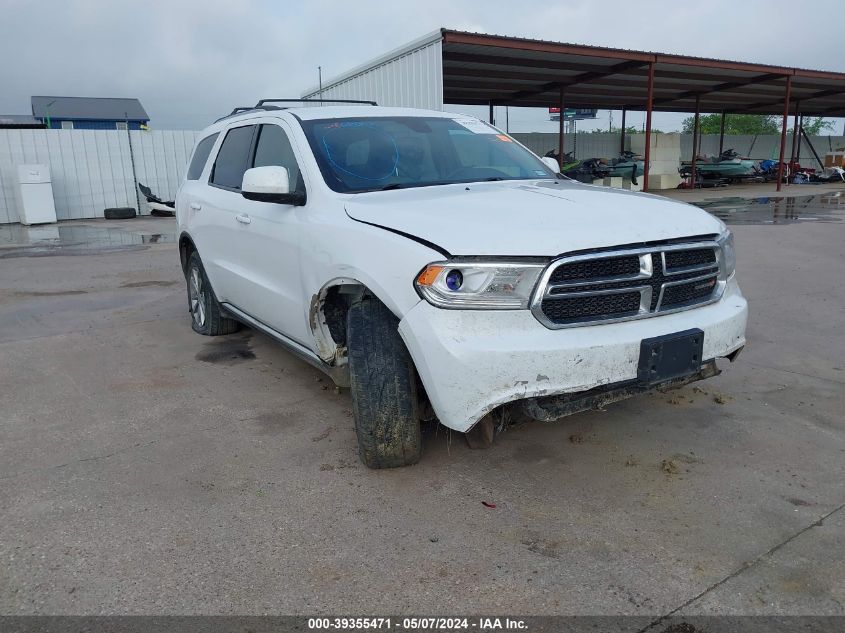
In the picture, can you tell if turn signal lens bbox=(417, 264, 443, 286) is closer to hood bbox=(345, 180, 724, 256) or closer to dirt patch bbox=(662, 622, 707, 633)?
hood bbox=(345, 180, 724, 256)

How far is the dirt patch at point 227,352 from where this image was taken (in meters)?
5.12

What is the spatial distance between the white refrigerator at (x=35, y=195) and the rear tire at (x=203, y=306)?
14.4 metres

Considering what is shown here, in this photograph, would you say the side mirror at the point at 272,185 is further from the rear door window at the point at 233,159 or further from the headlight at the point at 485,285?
the headlight at the point at 485,285

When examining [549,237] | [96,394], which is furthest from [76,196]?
[549,237]

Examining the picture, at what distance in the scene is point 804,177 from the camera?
109 feet

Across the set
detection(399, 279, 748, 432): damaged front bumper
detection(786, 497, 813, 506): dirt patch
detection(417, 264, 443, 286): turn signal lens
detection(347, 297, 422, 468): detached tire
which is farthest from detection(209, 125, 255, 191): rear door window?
detection(786, 497, 813, 506): dirt patch

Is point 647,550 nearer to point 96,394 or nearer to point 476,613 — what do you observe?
point 476,613

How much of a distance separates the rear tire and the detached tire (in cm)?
266

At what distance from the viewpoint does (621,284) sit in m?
2.91

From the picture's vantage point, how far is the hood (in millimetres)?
2760

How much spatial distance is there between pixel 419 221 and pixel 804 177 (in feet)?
118

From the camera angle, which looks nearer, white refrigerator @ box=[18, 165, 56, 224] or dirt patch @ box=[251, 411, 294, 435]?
dirt patch @ box=[251, 411, 294, 435]

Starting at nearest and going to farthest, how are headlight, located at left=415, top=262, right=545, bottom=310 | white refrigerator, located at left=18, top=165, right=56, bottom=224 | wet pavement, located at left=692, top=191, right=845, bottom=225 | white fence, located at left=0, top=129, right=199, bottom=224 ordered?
headlight, located at left=415, top=262, right=545, bottom=310 → wet pavement, located at left=692, top=191, right=845, bottom=225 → white refrigerator, located at left=18, top=165, right=56, bottom=224 → white fence, located at left=0, top=129, right=199, bottom=224

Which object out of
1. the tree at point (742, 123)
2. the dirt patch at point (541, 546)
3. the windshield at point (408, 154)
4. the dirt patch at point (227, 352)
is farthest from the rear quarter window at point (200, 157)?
the tree at point (742, 123)
